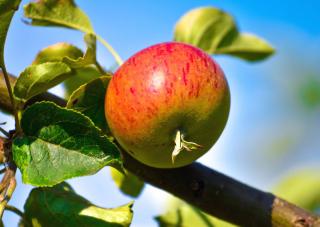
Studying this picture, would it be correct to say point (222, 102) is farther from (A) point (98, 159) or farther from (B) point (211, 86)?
(A) point (98, 159)

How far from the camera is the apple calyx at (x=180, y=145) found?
1.01m

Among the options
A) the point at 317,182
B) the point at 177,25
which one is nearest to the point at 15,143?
the point at 177,25

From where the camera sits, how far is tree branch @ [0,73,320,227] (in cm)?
126

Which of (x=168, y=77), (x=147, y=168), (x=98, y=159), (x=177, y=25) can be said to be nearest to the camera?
(x=98, y=159)

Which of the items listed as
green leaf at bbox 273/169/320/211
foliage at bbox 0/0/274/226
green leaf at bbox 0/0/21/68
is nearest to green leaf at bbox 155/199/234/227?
foliage at bbox 0/0/274/226

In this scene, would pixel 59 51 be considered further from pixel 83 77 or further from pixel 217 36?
pixel 217 36

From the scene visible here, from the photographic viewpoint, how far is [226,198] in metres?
1.30

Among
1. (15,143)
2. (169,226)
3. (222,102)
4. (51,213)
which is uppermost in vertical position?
(222,102)

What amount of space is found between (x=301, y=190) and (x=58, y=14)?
0.80 meters

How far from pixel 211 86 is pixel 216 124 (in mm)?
63

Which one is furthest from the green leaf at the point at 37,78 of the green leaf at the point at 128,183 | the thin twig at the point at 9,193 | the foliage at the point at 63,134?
the green leaf at the point at 128,183

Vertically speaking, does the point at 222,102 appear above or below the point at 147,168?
above

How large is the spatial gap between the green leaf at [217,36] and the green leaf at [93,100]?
0.57 m

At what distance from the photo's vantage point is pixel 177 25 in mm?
1692
